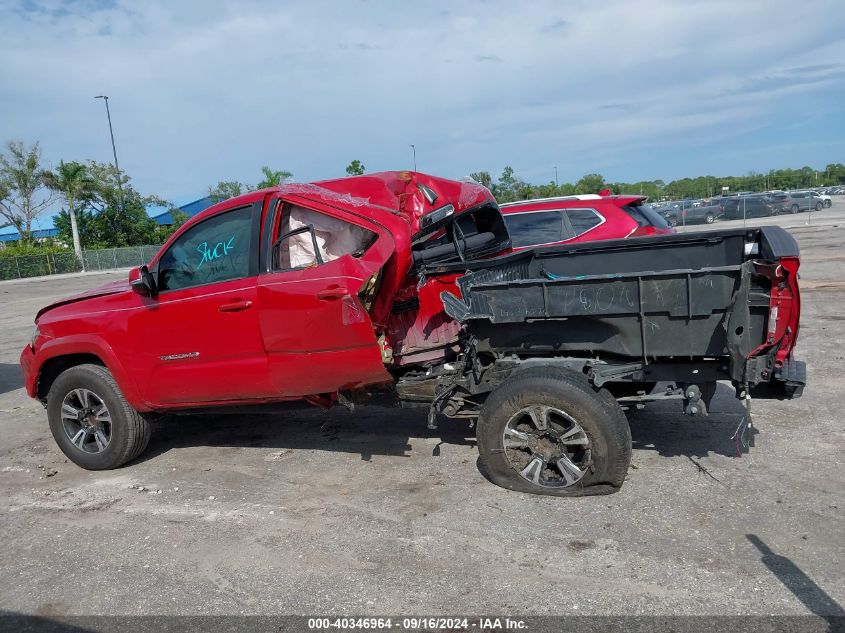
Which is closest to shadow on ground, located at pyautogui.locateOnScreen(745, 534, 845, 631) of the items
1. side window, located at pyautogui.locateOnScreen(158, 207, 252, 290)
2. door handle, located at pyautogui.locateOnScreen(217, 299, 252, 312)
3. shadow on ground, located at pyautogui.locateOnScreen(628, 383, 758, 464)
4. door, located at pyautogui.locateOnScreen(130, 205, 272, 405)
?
shadow on ground, located at pyautogui.locateOnScreen(628, 383, 758, 464)

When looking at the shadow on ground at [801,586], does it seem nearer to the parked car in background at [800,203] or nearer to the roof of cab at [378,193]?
the roof of cab at [378,193]

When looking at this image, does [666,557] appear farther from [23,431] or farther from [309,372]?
[23,431]

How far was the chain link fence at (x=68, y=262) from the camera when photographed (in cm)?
4241

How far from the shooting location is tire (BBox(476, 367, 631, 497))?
4.18 meters

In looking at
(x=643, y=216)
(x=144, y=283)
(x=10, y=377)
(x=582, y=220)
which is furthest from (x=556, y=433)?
(x=10, y=377)

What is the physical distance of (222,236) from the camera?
516 cm

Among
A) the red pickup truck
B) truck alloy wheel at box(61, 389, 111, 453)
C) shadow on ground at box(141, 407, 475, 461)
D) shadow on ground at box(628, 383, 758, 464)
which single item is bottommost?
shadow on ground at box(628, 383, 758, 464)

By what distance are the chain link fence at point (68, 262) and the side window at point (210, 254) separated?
121ft

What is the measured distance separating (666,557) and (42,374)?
16.6 ft

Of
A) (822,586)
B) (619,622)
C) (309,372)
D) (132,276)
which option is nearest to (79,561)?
(309,372)

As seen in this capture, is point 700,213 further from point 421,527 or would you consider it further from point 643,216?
point 421,527

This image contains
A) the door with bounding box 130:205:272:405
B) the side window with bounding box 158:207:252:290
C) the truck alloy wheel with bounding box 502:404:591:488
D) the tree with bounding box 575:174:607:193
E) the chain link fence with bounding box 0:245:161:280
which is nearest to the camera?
the truck alloy wheel with bounding box 502:404:591:488

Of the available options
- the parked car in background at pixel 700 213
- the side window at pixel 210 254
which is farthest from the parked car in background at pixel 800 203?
→ the side window at pixel 210 254

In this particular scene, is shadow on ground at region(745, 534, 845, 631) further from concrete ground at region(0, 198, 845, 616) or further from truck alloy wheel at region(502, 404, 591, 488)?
truck alloy wheel at region(502, 404, 591, 488)
